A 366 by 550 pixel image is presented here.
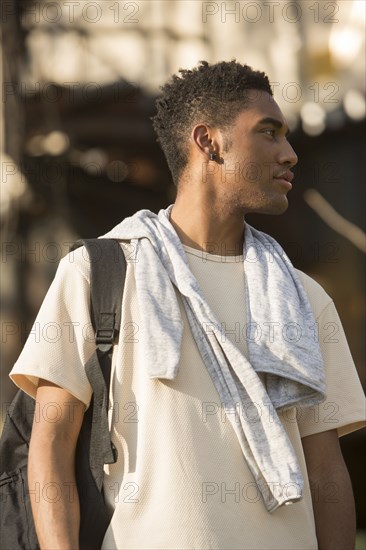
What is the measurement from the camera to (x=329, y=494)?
3271mm

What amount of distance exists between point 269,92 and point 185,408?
1.13m

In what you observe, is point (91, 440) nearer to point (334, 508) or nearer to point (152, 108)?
point (334, 508)

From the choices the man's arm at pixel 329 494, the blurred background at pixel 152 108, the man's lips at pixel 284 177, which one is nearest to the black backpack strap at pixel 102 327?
the man's lips at pixel 284 177

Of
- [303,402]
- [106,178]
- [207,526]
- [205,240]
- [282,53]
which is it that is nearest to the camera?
[207,526]

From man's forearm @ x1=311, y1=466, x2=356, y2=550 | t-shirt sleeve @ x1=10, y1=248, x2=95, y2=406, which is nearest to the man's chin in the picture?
t-shirt sleeve @ x1=10, y1=248, x2=95, y2=406

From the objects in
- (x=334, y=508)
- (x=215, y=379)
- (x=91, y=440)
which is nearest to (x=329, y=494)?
(x=334, y=508)

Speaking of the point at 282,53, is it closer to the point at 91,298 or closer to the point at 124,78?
the point at 124,78

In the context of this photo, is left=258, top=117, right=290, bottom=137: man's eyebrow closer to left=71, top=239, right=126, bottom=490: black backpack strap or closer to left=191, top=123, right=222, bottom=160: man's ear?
left=191, top=123, right=222, bottom=160: man's ear

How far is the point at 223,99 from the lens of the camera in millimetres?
3574

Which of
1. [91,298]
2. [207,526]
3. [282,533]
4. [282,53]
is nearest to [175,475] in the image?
[207,526]

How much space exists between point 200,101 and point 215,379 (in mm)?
1000

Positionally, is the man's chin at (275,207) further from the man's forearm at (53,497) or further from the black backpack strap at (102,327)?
the man's forearm at (53,497)

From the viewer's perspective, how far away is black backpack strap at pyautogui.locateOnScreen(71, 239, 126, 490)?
9.87ft

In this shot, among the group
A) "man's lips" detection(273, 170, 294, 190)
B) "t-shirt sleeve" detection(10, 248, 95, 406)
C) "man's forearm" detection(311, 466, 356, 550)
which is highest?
"man's lips" detection(273, 170, 294, 190)
